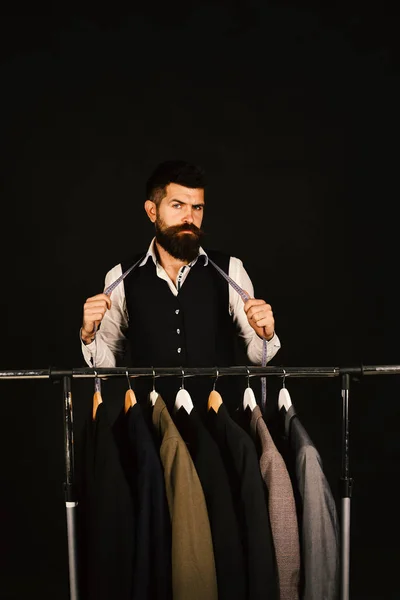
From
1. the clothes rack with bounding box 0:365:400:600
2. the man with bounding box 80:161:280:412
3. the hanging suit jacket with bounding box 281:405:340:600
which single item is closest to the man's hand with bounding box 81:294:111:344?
the clothes rack with bounding box 0:365:400:600

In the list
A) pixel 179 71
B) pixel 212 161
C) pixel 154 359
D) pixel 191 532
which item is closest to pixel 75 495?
pixel 191 532

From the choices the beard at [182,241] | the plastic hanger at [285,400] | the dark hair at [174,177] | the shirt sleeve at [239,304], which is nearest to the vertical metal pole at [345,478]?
the plastic hanger at [285,400]

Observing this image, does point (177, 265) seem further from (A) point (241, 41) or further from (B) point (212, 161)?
(A) point (241, 41)

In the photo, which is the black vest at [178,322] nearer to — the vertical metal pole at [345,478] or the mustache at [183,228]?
the mustache at [183,228]

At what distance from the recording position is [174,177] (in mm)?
2447

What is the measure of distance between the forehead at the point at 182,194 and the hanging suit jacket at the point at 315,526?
42.1 inches

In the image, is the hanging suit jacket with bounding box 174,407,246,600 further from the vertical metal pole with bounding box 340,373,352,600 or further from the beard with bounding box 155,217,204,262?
the beard with bounding box 155,217,204,262

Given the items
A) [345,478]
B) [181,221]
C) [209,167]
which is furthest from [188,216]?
[345,478]

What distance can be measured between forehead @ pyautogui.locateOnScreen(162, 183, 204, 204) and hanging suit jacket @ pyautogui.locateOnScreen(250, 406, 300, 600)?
42.7 inches

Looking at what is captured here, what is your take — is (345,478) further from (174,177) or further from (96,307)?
(174,177)

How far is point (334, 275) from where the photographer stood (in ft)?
9.73

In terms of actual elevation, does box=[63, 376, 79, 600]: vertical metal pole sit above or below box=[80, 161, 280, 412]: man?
below

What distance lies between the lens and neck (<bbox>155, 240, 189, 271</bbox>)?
2.45m

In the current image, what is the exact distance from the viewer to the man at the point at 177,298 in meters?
2.39
